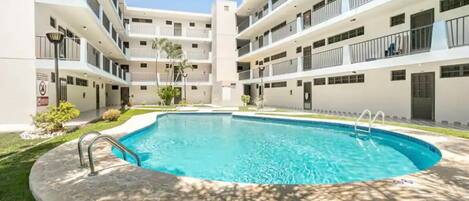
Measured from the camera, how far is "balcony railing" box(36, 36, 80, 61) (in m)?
12.3

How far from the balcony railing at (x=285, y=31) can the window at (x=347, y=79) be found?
537 cm

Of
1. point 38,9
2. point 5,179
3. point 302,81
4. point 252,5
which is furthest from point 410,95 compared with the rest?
point 252,5

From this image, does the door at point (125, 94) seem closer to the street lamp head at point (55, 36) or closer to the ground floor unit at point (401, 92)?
the ground floor unit at point (401, 92)

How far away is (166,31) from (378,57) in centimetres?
2691

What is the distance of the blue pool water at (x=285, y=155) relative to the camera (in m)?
6.49

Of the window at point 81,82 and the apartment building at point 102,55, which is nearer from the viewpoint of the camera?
the apartment building at point 102,55

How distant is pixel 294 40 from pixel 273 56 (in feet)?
20.3

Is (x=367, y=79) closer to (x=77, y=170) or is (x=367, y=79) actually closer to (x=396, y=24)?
(x=396, y=24)

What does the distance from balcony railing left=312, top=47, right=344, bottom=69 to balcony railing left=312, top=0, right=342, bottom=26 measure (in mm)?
2320

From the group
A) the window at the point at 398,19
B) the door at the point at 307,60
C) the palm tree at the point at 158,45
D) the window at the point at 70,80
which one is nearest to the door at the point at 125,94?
the palm tree at the point at 158,45

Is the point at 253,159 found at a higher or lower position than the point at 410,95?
lower

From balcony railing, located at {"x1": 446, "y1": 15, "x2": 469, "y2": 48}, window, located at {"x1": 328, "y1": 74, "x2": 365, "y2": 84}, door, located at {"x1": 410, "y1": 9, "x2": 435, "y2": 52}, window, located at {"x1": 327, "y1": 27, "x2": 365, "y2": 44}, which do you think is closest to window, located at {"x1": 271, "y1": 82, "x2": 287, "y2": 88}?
window, located at {"x1": 328, "y1": 74, "x2": 365, "y2": 84}

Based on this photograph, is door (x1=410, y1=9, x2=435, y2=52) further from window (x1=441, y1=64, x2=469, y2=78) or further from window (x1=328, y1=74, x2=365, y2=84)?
window (x1=328, y1=74, x2=365, y2=84)

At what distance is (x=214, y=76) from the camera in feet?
114
